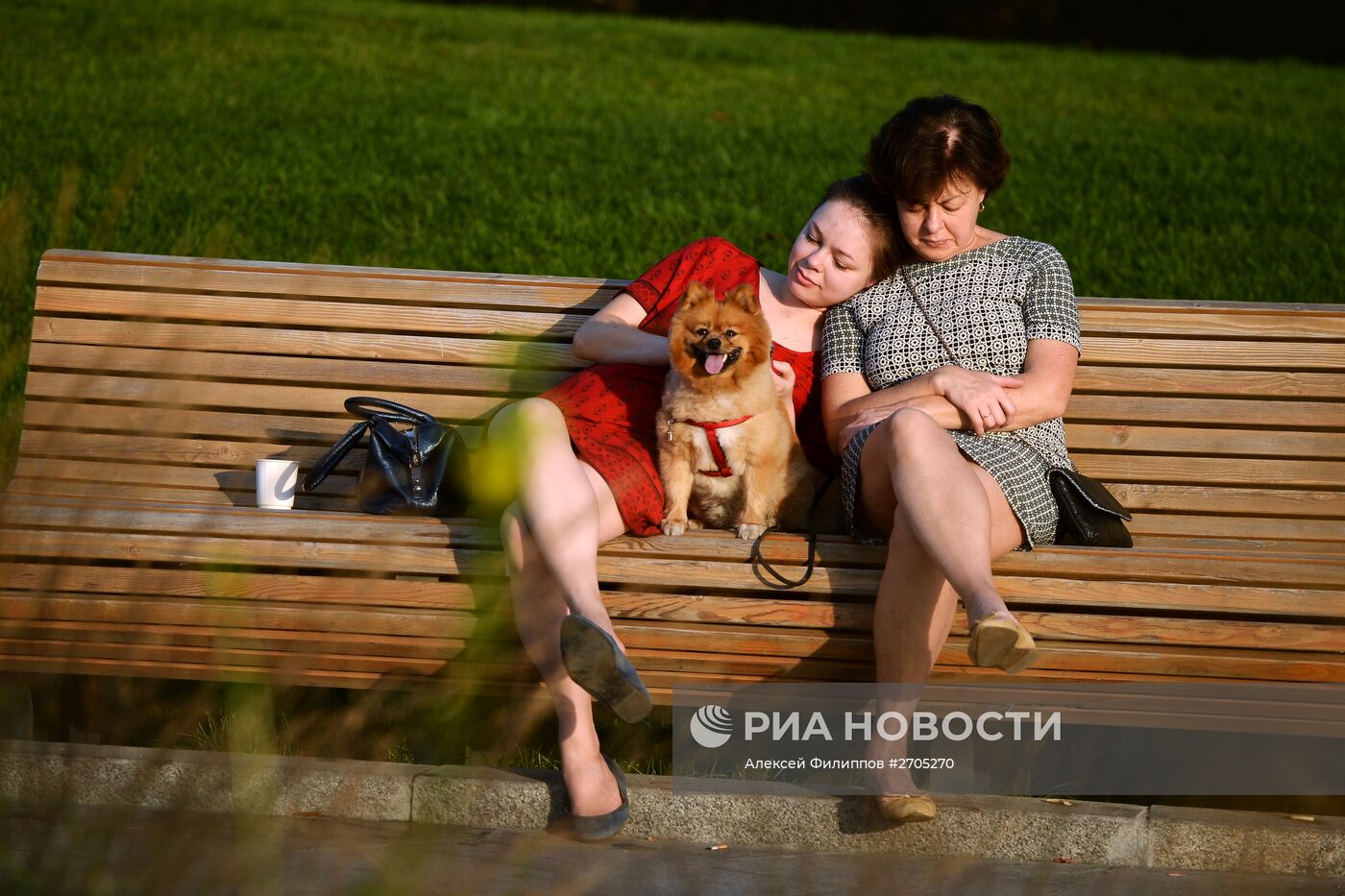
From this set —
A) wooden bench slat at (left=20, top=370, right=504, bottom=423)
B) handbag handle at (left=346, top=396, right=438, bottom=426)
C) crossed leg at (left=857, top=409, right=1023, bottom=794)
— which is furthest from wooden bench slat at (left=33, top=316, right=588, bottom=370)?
crossed leg at (left=857, top=409, right=1023, bottom=794)

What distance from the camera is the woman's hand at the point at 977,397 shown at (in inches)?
129

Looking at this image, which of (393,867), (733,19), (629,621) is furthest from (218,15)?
(393,867)

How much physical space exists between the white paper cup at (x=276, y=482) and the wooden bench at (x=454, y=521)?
208 mm

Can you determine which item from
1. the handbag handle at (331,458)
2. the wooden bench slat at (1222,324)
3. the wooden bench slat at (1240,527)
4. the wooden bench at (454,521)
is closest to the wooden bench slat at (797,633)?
the wooden bench at (454,521)

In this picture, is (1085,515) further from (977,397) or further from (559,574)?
(559,574)

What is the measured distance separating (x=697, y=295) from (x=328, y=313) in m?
1.28

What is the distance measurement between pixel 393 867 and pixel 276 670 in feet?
0.78

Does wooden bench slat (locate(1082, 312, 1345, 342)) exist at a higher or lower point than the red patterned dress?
higher

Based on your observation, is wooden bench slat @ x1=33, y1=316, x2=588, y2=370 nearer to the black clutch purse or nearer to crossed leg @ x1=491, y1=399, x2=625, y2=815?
crossed leg @ x1=491, y1=399, x2=625, y2=815

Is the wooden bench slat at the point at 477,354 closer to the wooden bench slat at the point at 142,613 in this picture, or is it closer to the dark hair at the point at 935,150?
the dark hair at the point at 935,150

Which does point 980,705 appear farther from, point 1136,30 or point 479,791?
point 1136,30

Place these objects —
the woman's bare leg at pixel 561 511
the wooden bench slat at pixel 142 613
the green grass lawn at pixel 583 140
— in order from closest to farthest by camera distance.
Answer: the wooden bench slat at pixel 142 613, the woman's bare leg at pixel 561 511, the green grass lawn at pixel 583 140

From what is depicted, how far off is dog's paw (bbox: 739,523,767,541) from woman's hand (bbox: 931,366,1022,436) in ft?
1.85

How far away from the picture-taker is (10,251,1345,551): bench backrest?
12.7ft
